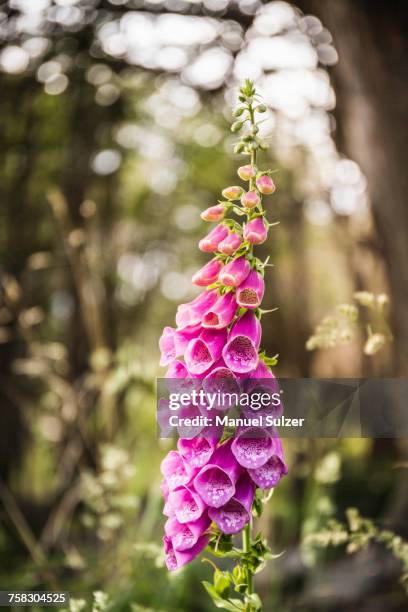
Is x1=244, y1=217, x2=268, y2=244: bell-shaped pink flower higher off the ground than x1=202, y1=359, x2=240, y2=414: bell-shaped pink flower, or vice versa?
x1=244, y1=217, x2=268, y2=244: bell-shaped pink flower

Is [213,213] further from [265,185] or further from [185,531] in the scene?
[185,531]

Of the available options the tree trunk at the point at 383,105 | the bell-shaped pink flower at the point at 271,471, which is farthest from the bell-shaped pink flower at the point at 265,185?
the tree trunk at the point at 383,105

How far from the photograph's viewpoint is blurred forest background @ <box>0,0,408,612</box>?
2.15 metres

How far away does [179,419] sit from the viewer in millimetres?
862

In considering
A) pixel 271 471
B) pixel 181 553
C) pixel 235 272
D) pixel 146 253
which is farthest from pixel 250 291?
pixel 146 253

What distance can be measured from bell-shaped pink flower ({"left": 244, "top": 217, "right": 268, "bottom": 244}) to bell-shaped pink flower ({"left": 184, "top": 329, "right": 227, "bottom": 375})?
14cm

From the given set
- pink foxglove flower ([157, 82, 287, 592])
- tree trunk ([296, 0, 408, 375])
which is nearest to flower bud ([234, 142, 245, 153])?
pink foxglove flower ([157, 82, 287, 592])

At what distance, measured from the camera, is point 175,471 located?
2.91 ft

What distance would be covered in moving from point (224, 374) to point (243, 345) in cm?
5

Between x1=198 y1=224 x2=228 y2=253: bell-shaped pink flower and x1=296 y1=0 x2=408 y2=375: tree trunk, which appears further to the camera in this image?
x1=296 y1=0 x2=408 y2=375: tree trunk

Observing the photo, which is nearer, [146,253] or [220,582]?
[220,582]

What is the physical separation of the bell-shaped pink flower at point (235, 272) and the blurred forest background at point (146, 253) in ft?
0.92

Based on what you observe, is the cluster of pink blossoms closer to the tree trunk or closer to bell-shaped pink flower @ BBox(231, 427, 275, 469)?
bell-shaped pink flower @ BBox(231, 427, 275, 469)

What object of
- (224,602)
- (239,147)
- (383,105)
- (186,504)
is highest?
(383,105)
